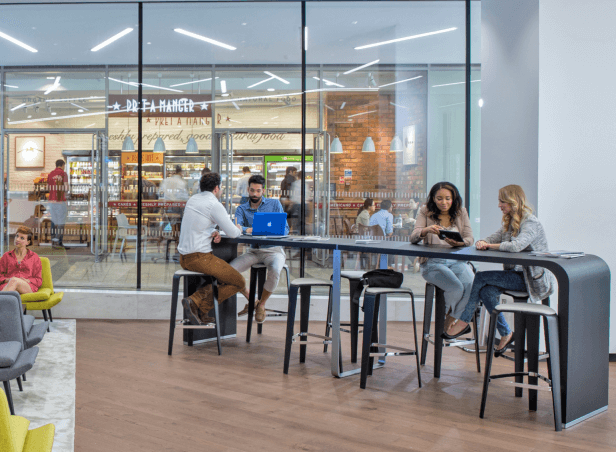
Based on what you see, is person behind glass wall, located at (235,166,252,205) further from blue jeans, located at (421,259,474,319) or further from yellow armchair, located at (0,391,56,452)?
yellow armchair, located at (0,391,56,452)

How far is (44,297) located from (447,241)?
422 cm

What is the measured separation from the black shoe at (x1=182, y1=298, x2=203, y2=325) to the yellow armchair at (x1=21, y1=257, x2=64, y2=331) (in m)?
1.75

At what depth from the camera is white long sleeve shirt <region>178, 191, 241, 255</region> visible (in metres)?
5.17

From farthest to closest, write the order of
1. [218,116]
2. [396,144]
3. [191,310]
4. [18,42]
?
1. [18,42]
2. [218,116]
3. [396,144]
4. [191,310]

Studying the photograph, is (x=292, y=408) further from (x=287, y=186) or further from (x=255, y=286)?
(x=287, y=186)

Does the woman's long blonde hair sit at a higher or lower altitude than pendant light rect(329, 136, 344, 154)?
lower

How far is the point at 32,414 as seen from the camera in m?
3.59

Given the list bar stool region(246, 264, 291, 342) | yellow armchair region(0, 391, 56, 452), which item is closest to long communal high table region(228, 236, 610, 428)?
bar stool region(246, 264, 291, 342)

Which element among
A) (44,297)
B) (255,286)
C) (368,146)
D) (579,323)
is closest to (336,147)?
(368,146)

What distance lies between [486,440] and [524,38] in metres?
3.58

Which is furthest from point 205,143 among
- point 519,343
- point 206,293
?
point 519,343

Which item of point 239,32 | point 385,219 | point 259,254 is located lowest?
point 259,254

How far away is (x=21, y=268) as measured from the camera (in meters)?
5.93

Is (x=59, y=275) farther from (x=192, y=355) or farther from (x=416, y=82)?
(x=416, y=82)
